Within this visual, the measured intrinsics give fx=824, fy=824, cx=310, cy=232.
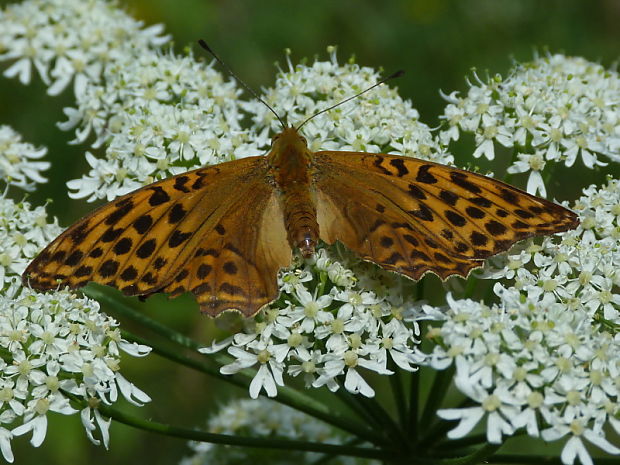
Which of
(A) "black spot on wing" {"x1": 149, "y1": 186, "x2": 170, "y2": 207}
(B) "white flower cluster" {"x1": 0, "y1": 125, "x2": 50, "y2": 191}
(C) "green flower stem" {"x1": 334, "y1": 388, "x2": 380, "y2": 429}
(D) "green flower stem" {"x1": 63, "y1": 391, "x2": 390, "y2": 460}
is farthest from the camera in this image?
(B) "white flower cluster" {"x1": 0, "y1": 125, "x2": 50, "y2": 191}

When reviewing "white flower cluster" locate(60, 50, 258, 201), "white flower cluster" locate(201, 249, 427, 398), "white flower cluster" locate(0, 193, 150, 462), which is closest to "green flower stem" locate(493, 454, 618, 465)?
"white flower cluster" locate(201, 249, 427, 398)

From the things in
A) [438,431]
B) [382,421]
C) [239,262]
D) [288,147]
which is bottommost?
[438,431]

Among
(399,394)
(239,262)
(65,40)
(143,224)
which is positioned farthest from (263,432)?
(65,40)

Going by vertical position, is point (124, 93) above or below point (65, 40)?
below

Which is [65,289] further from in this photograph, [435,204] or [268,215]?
[435,204]

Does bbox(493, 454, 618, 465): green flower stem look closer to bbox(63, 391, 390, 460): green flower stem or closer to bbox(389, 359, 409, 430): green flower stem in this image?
bbox(389, 359, 409, 430): green flower stem

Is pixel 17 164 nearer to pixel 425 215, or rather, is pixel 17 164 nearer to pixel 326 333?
pixel 326 333

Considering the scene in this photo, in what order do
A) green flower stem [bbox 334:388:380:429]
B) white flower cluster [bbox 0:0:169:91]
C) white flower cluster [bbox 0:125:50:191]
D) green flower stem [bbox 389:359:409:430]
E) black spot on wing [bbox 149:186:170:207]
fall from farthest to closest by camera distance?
white flower cluster [bbox 0:0:169:91] → white flower cluster [bbox 0:125:50:191] → green flower stem [bbox 334:388:380:429] → green flower stem [bbox 389:359:409:430] → black spot on wing [bbox 149:186:170:207]
